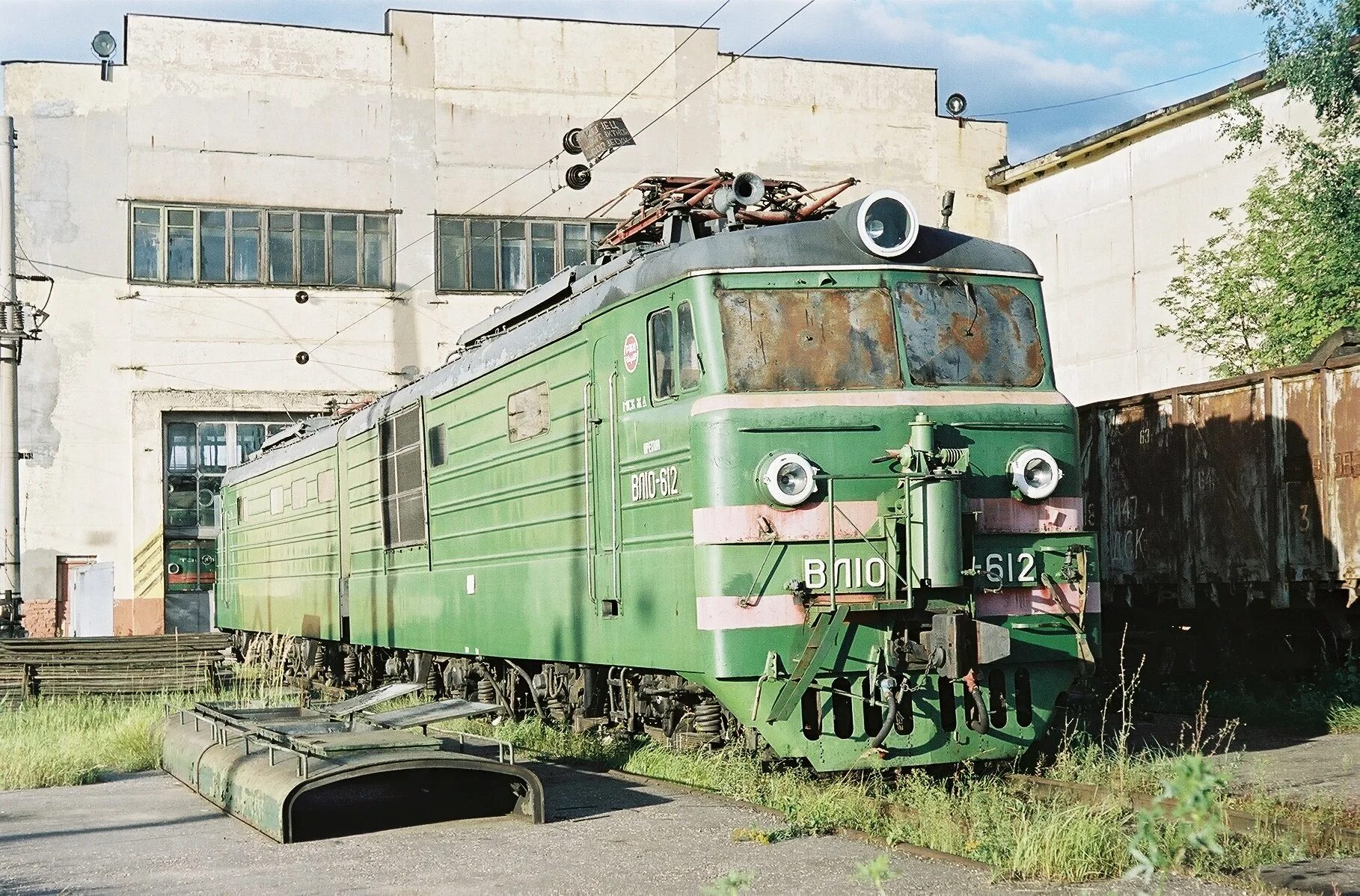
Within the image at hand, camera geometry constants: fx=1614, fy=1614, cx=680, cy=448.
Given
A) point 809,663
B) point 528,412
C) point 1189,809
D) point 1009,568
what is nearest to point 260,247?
point 528,412

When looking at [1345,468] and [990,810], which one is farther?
[1345,468]

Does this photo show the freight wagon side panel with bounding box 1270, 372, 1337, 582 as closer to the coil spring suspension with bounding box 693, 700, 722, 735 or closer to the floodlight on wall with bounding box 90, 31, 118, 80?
the coil spring suspension with bounding box 693, 700, 722, 735

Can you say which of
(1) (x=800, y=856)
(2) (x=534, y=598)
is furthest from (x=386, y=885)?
(2) (x=534, y=598)

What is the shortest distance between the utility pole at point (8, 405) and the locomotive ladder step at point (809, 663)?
1615 centimetres

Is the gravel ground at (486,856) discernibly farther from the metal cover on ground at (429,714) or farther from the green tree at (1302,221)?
the green tree at (1302,221)

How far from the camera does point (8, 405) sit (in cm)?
2212

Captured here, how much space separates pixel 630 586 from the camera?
10.0 meters

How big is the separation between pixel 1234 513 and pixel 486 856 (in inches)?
339

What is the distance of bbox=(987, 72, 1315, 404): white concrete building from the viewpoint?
27094mm

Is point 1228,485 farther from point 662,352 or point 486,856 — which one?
point 486,856

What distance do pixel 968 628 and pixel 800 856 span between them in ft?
6.19

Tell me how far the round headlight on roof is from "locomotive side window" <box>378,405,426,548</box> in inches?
249

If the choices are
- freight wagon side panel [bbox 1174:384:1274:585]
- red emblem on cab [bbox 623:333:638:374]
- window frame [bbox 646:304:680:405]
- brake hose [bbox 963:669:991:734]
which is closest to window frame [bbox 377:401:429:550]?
red emblem on cab [bbox 623:333:638:374]

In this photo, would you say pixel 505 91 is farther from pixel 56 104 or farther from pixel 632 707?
pixel 632 707
